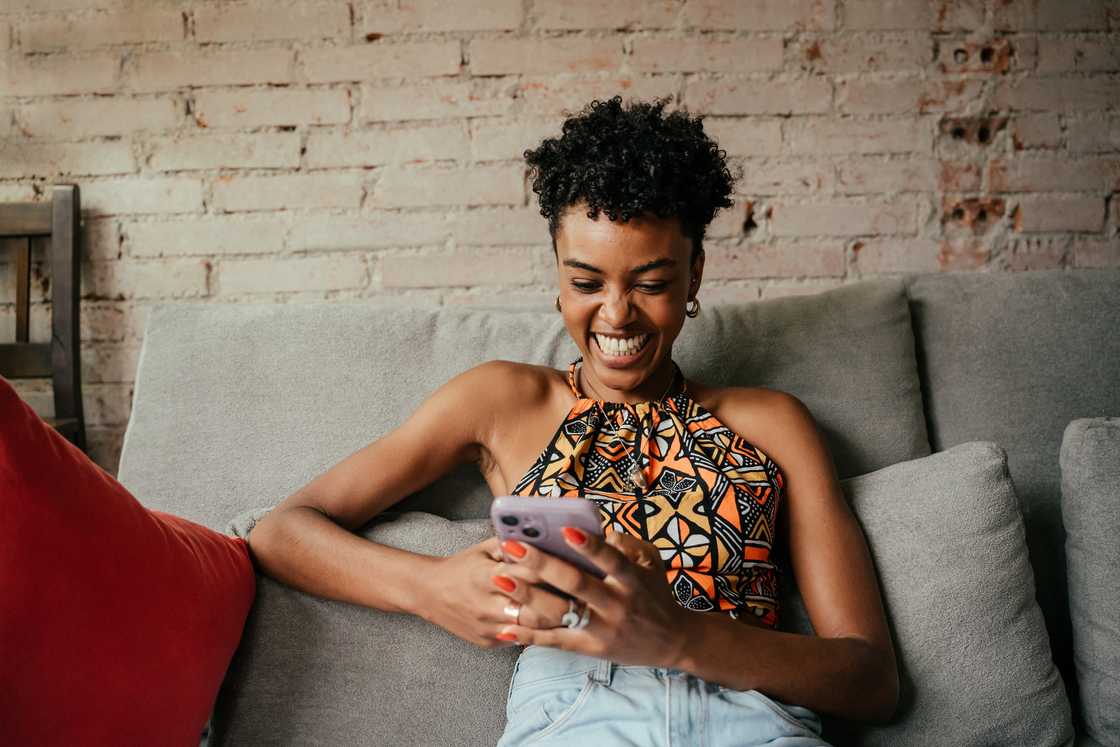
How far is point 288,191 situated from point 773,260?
110 centimetres

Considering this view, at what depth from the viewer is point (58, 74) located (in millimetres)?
1677

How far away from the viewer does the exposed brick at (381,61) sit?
5.43ft

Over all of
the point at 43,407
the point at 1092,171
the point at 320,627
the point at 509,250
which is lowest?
the point at 320,627

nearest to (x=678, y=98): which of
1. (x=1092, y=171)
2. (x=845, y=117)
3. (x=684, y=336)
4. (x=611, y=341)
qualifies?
(x=845, y=117)

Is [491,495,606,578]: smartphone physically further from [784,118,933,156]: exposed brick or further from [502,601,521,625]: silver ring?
[784,118,933,156]: exposed brick

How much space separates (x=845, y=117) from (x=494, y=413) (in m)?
1.08

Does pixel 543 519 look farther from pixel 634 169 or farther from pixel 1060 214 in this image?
pixel 1060 214

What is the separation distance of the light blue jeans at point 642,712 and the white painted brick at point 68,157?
1.47 meters

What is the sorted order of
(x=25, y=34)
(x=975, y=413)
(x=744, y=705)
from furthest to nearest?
(x=25, y=34)
(x=975, y=413)
(x=744, y=705)

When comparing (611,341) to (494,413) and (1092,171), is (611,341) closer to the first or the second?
(494,413)

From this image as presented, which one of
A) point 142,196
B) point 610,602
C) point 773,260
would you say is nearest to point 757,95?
point 773,260

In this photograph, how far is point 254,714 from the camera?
103 centimetres

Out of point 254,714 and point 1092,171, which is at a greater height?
point 1092,171

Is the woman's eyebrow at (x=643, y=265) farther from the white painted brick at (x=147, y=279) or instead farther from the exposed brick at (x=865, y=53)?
the white painted brick at (x=147, y=279)
